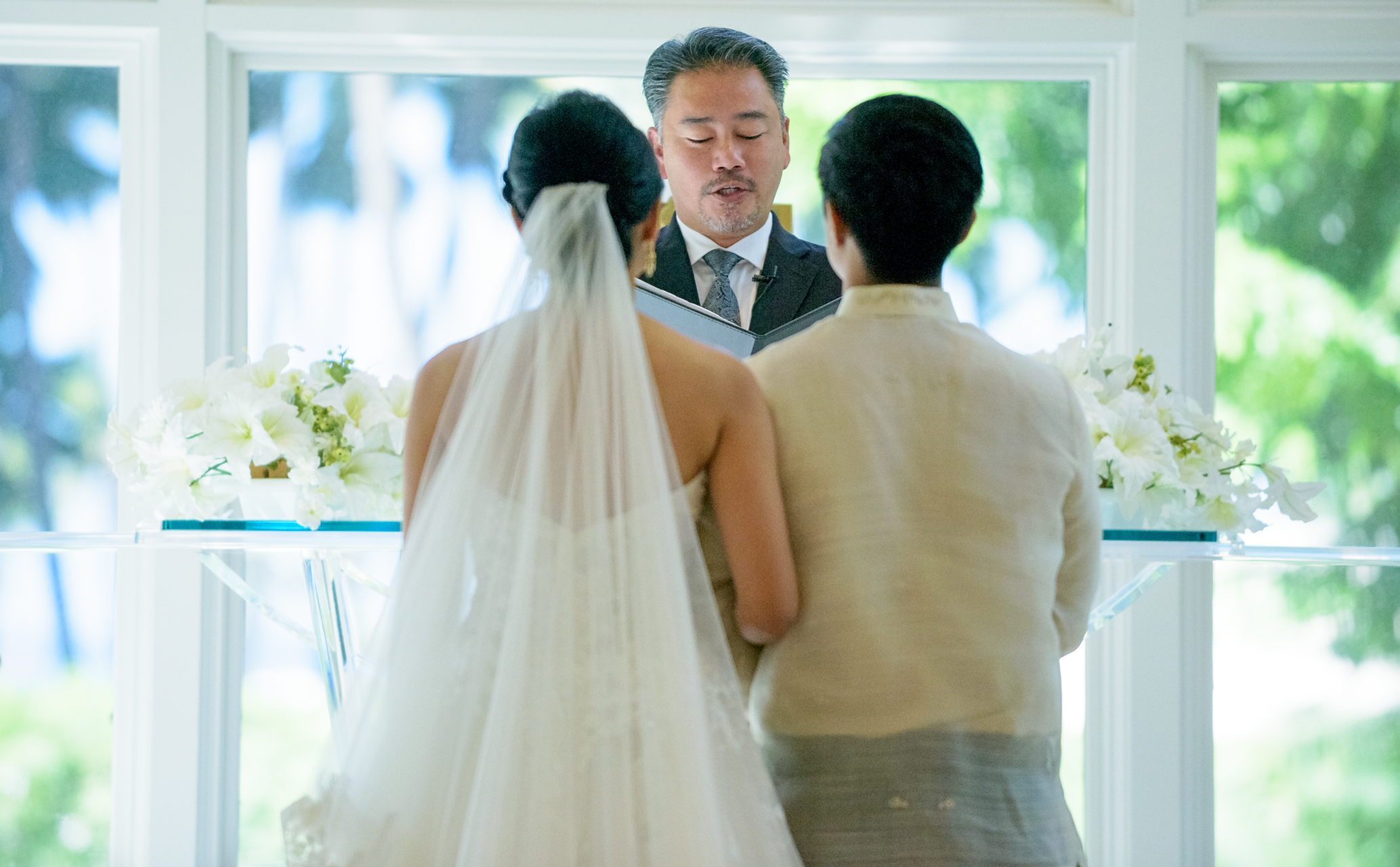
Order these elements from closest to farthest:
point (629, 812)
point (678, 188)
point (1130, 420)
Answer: point (629, 812) < point (1130, 420) < point (678, 188)

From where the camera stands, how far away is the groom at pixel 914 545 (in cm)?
142

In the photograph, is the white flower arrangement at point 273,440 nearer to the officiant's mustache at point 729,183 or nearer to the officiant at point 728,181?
the officiant at point 728,181

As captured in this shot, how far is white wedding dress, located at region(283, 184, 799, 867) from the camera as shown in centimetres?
141

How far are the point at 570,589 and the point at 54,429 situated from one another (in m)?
2.60

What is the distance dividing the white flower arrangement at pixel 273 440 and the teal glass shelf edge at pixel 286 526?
0.07ft

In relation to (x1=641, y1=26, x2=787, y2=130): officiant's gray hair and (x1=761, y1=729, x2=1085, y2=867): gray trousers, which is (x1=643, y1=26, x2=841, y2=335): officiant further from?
(x1=761, y1=729, x2=1085, y2=867): gray trousers

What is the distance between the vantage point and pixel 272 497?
7.00ft

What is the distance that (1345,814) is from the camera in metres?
3.50

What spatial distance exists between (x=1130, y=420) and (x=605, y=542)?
1.02m

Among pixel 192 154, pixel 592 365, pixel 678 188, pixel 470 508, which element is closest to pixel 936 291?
pixel 592 365

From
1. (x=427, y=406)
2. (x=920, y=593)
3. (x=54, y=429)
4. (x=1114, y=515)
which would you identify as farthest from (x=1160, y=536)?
(x=54, y=429)

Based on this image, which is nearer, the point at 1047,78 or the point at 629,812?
the point at 629,812

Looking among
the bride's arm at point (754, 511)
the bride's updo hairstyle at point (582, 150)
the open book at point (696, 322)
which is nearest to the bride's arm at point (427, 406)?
the bride's updo hairstyle at point (582, 150)

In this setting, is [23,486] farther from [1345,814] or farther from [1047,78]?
[1345,814]
